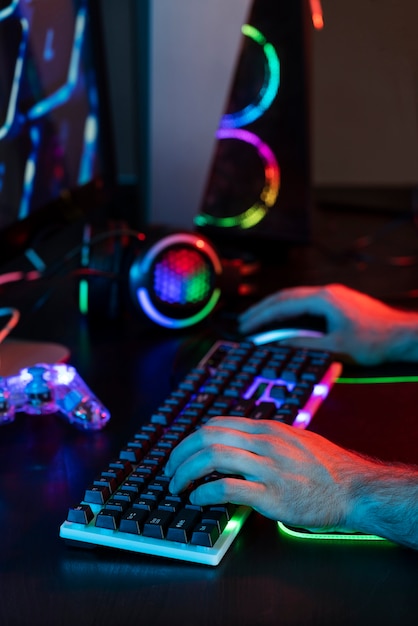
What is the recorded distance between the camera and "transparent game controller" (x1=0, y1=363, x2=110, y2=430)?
871mm

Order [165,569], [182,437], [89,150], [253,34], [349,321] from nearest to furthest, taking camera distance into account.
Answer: [165,569]
[182,437]
[349,321]
[89,150]
[253,34]

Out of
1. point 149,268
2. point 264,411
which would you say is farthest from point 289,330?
point 264,411

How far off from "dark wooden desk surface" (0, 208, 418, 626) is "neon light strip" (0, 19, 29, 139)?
0.34 meters

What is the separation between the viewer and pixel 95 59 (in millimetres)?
1259

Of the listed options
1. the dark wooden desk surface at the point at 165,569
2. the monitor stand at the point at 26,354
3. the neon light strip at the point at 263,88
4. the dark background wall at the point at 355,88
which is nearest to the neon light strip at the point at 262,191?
the neon light strip at the point at 263,88

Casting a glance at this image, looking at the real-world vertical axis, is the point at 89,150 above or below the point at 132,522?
above

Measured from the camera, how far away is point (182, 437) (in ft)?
2.62

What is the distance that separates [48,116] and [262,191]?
425 millimetres

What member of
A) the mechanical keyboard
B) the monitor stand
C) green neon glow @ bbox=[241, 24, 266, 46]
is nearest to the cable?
the monitor stand

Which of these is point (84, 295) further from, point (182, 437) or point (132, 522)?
point (132, 522)

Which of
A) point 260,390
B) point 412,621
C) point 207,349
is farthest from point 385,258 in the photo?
point 412,621

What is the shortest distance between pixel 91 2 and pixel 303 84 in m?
0.35

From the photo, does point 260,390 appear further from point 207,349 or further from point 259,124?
point 259,124

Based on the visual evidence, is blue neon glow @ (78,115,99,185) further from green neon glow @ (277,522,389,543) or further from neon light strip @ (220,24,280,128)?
green neon glow @ (277,522,389,543)
